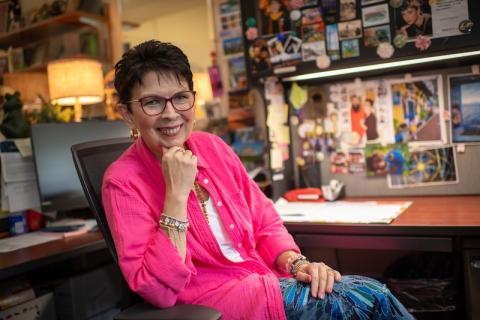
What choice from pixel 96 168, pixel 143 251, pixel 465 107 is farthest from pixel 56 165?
pixel 465 107

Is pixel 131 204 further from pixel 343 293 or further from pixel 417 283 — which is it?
pixel 417 283

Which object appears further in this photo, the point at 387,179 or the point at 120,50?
the point at 120,50

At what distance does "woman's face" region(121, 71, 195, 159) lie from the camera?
1.21 m

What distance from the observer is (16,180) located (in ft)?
6.32

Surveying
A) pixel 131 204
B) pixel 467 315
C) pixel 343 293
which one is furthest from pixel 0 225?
pixel 467 315

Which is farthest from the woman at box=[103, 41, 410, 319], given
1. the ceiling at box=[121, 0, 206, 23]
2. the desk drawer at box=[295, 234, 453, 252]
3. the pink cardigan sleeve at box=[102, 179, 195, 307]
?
the ceiling at box=[121, 0, 206, 23]

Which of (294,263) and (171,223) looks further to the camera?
(294,263)

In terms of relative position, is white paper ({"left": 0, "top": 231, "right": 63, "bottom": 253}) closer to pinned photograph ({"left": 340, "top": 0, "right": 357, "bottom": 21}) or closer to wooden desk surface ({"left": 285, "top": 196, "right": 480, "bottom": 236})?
wooden desk surface ({"left": 285, "top": 196, "right": 480, "bottom": 236})

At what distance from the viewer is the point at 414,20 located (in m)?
1.60

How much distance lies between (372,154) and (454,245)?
694 mm

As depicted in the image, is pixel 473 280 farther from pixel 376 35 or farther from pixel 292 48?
pixel 292 48

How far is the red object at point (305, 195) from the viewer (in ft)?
6.48

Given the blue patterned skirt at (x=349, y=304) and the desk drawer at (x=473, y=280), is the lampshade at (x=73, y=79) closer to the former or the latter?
the blue patterned skirt at (x=349, y=304)

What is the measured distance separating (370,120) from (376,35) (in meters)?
0.43
